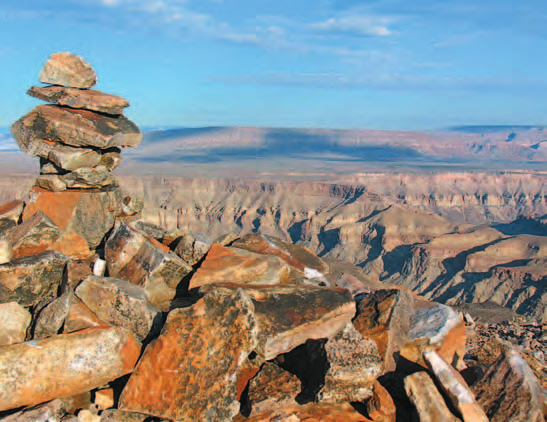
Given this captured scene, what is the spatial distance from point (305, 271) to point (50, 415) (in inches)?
209

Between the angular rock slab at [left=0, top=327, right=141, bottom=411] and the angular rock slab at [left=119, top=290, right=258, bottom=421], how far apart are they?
0.34m

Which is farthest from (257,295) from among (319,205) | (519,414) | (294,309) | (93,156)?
(319,205)

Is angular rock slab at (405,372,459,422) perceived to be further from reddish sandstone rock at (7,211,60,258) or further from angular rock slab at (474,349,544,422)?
reddish sandstone rock at (7,211,60,258)

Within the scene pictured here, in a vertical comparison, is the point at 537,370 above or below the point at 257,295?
below

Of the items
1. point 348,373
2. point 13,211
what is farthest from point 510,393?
point 13,211

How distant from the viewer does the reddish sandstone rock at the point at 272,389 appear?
6078 millimetres

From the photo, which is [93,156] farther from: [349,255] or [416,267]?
[349,255]

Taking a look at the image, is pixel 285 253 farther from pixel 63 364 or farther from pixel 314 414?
pixel 63 364

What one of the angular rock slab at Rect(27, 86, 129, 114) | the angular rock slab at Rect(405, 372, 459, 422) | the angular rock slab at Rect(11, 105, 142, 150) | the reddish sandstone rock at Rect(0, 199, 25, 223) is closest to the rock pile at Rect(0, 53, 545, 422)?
the angular rock slab at Rect(405, 372, 459, 422)

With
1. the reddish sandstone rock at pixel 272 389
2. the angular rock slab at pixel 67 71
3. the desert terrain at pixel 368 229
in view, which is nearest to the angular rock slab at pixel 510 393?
the reddish sandstone rock at pixel 272 389

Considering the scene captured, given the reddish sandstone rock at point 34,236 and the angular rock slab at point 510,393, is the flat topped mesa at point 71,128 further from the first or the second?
the angular rock slab at point 510,393

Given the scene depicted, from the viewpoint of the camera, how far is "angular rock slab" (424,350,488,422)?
6.05 metres

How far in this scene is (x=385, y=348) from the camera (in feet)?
22.7

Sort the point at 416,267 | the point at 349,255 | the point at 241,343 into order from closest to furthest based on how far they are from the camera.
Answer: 1. the point at 241,343
2. the point at 416,267
3. the point at 349,255
